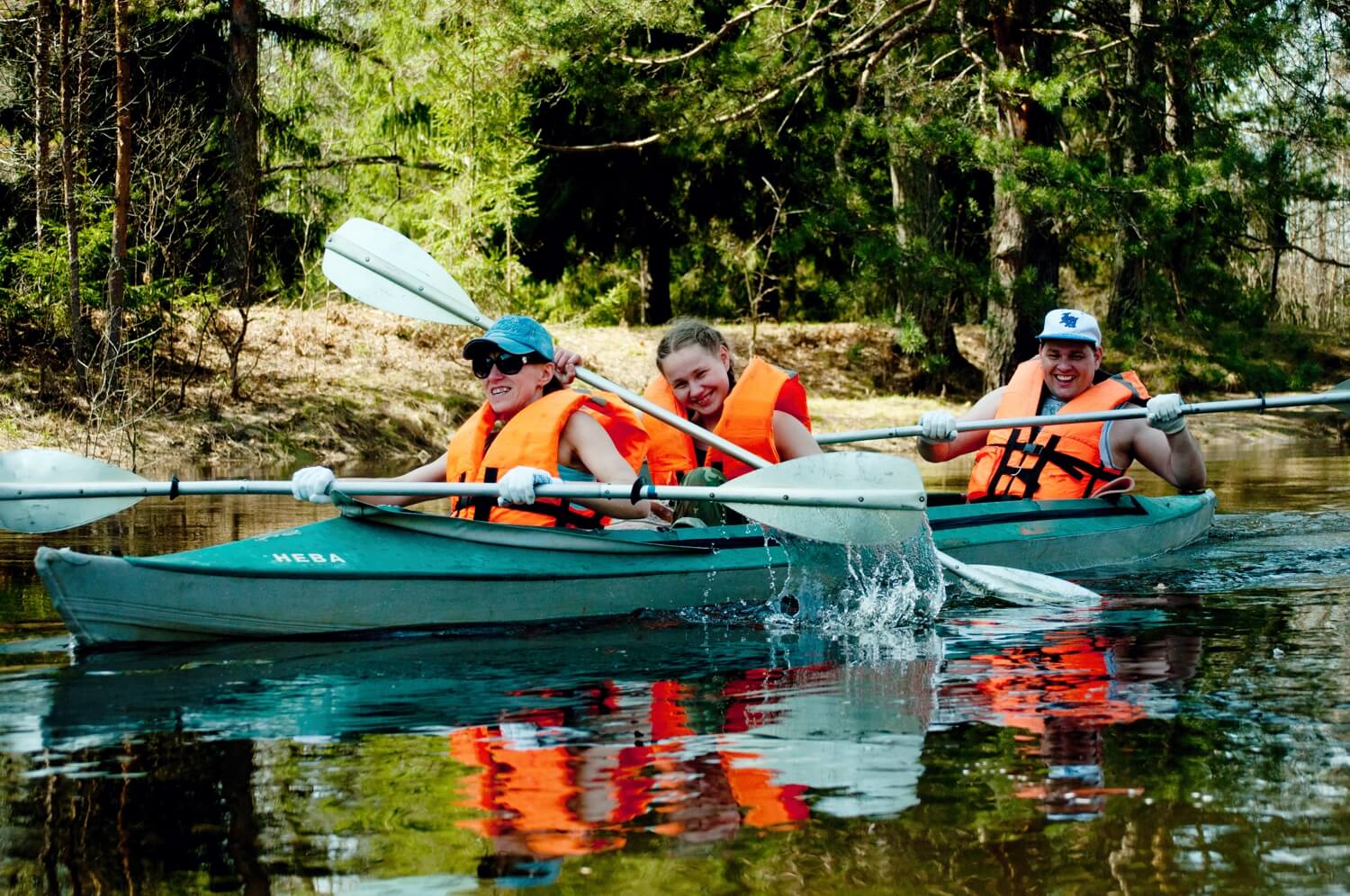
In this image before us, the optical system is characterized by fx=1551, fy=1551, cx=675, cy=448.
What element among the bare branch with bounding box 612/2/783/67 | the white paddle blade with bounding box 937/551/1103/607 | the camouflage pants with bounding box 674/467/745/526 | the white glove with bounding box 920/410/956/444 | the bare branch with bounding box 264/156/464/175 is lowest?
the white paddle blade with bounding box 937/551/1103/607

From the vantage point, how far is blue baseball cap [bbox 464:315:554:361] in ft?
18.3

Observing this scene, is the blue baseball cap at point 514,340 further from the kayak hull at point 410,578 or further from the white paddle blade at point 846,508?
the white paddle blade at point 846,508

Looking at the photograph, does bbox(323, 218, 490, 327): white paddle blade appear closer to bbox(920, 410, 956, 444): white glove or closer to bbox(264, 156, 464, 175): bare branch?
bbox(920, 410, 956, 444): white glove

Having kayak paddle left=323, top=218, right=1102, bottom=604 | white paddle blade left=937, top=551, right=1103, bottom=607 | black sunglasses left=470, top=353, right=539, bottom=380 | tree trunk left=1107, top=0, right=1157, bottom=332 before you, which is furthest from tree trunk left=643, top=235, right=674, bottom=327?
black sunglasses left=470, top=353, right=539, bottom=380

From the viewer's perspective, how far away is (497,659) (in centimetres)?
503

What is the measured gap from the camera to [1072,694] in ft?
14.3

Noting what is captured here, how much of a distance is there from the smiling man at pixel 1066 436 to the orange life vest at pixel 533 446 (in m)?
1.83

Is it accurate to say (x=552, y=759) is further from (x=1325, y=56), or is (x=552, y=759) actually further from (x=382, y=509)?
(x=1325, y=56)

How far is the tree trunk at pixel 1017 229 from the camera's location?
13.8 m

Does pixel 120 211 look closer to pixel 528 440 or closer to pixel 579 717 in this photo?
pixel 528 440

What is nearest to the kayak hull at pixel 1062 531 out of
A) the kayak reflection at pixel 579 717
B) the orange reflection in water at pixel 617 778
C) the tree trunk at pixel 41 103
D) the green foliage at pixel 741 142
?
the kayak reflection at pixel 579 717

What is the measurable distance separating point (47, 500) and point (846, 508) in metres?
2.91

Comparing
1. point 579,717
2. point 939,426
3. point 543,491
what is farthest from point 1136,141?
point 579,717

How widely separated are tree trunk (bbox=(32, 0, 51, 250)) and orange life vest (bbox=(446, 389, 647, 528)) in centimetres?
900
